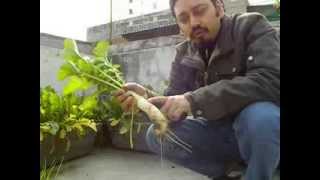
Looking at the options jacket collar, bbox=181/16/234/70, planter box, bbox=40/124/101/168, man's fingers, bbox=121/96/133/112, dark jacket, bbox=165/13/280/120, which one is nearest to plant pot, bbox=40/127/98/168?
planter box, bbox=40/124/101/168

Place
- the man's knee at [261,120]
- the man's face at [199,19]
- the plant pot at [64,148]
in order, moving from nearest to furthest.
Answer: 1. the man's knee at [261,120]
2. the man's face at [199,19]
3. the plant pot at [64,148]

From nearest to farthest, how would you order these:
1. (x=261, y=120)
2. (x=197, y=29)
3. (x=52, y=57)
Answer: (x=261, y=120) < (x=197, y=29) < (x=52, y=57)

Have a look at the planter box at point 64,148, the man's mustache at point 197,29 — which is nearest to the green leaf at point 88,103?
the planter box at point 64,148

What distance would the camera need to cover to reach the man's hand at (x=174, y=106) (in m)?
1.70

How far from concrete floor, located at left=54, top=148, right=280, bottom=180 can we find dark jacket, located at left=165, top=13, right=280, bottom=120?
297 mm

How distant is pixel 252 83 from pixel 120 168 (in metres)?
0.75

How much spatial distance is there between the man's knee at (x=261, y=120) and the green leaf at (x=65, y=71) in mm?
862

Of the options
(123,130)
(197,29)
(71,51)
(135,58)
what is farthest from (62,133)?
(197,29)

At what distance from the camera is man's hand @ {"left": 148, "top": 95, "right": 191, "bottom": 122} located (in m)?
1.70

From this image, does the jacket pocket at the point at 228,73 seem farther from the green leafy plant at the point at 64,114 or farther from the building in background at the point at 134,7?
the green leafy plant at the point at 64,114

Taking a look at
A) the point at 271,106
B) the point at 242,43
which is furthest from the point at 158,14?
the point at 271,106

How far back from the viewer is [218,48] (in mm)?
1695

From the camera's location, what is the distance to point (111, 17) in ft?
6.11

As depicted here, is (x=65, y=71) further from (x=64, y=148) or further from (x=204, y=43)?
(x=204, y=43)
